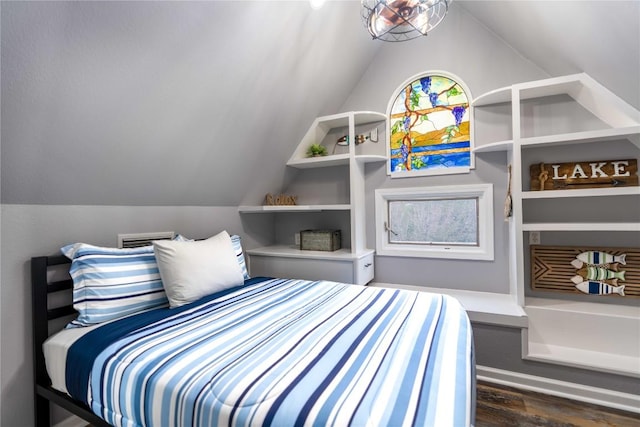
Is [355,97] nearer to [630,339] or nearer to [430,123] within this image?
[430,123]

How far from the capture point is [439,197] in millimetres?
2461

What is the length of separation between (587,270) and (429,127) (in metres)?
1.58

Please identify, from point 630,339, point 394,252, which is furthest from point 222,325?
point 630,339

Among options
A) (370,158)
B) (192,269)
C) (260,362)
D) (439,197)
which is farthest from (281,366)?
(439,197)

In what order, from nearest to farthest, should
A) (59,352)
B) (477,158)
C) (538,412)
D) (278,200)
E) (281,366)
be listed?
(281,366) < (59,352) < (538,412) < (477,158) < (278,200)

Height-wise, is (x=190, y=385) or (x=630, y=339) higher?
(x=190, y=385)

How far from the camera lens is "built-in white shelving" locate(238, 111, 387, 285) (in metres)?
2.34

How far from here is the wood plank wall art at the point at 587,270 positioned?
1.92m

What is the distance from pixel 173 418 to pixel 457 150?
251 cm

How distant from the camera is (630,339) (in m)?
1.79

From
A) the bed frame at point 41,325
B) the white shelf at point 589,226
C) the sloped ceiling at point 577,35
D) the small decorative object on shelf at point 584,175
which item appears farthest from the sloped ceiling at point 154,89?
the white shelf at point 589,226

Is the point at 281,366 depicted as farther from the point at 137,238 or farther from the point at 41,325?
the point at 137,238

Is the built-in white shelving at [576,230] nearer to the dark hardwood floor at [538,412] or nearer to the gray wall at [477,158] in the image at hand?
the gray wall at [477,158]

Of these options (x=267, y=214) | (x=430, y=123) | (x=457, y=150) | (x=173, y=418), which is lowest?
(x=173, y=418)
